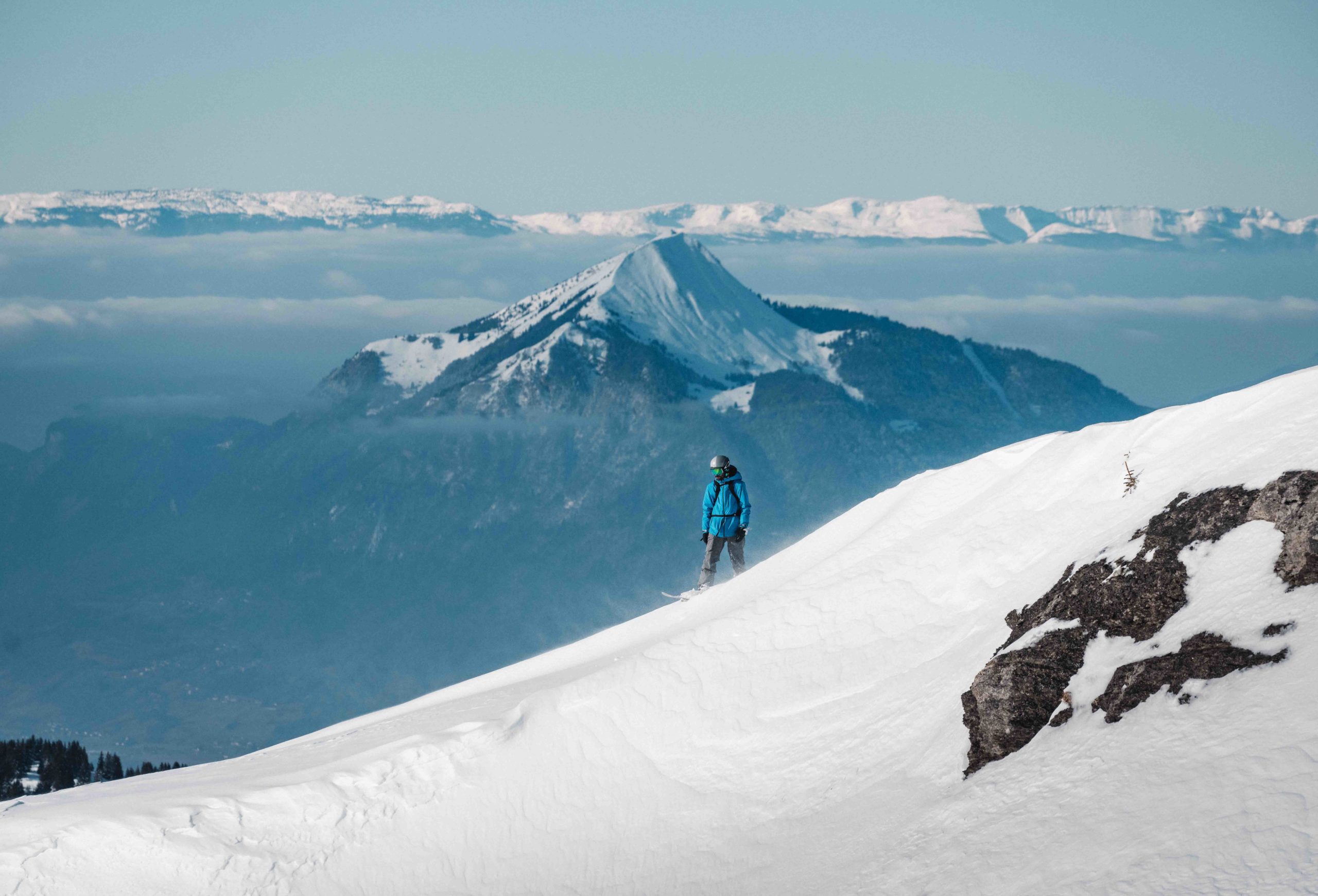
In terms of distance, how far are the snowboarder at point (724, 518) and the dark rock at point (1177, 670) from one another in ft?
44.9

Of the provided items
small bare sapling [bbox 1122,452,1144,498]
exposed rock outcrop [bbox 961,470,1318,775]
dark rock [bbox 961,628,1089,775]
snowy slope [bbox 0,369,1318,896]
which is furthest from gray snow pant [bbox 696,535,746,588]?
dark rock [bbox 961,628,1089,775]

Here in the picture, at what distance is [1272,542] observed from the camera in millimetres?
11695

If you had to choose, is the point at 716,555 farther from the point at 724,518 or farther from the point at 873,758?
→ the point at 873,758

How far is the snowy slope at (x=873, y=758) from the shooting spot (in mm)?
9859

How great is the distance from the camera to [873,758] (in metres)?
13.5

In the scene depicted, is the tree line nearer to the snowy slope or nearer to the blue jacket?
the blue jacket

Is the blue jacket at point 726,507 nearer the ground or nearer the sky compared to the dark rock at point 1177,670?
nearer the sky

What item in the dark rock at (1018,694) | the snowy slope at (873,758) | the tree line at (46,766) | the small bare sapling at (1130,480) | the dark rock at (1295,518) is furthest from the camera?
the tree line at (46,766)

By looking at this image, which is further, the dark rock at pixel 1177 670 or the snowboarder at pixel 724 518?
the snowboarder at pixel 724 518

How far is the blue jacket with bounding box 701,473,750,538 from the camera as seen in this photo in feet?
81.8

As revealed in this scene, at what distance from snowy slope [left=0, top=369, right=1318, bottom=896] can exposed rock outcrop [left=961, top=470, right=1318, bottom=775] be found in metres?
0.09

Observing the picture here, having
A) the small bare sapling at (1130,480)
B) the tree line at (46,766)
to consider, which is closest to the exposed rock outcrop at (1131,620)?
the small bare sapling at (1130,480)

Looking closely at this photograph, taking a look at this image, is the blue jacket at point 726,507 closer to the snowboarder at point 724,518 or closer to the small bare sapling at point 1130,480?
the snowboarder at point 724,518

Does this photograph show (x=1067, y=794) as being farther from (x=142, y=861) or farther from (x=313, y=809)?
(x=142, y=861)
